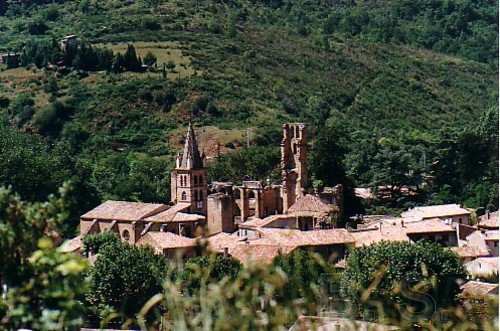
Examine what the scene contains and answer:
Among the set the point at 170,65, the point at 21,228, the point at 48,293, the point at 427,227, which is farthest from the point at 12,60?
the point at 48,293

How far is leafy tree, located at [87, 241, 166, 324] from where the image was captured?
30.9m

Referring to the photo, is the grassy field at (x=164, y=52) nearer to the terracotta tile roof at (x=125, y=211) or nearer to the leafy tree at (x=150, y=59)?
the leafy tree at (x=150, y=59)

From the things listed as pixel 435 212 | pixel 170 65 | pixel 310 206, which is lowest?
pixel 170 65

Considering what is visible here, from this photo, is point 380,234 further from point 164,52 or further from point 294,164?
point 164,52

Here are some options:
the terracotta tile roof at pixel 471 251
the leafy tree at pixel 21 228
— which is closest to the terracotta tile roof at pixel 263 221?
the terracotta tile roof at pixel 471 251

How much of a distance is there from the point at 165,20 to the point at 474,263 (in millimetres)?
63575

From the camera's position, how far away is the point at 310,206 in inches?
1668

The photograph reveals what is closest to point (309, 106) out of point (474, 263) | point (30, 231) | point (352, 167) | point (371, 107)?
point (371, 107)

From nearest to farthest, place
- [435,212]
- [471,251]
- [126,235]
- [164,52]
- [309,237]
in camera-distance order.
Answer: [471,251]
[309,237]
[126,235]
[435,212]
[164,52]

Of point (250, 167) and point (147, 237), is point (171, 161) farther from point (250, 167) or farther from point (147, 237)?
point (147, 237)

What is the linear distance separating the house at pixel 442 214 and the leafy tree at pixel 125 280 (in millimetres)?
14616

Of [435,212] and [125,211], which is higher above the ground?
[125,211]

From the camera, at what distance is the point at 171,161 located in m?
61.7

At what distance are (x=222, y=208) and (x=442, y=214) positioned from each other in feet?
29.6
